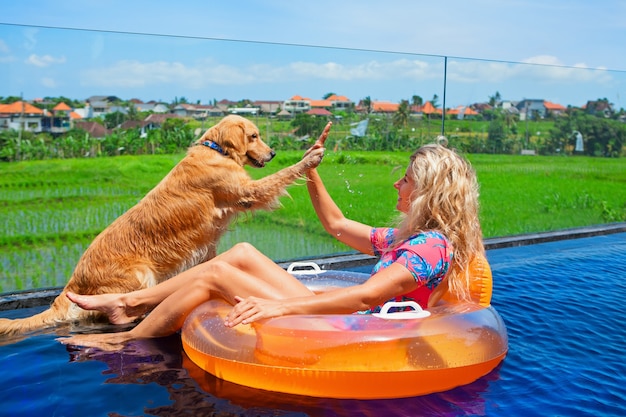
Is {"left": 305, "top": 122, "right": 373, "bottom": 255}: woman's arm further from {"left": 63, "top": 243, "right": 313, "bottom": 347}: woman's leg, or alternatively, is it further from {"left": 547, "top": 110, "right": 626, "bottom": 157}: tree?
{"left": 547, "top": 110, "right": 626, "bottom": 157}: tree

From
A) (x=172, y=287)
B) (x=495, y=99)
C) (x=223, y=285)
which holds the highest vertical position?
(x=495, y=99)

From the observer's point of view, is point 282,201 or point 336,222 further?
point 282,201

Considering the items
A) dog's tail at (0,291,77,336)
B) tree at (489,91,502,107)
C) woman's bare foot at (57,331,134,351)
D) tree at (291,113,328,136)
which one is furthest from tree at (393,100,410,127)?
woman's bare foot at (57,331,134,351)

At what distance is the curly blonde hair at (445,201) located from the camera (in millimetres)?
3912

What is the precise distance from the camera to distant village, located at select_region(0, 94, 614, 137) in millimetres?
7430

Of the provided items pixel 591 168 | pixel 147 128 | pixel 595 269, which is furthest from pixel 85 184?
pixel 591 168

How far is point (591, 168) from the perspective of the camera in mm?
12992

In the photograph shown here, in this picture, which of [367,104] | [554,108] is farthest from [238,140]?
[554,108]

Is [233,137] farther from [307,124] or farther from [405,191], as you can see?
[307,124]

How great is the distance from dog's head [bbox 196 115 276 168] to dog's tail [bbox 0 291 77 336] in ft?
5.87

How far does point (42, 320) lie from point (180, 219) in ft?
4.34

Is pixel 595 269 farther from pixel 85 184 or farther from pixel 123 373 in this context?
pixel 85 184

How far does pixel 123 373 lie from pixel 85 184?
4.39 metres

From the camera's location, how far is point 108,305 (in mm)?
4848
